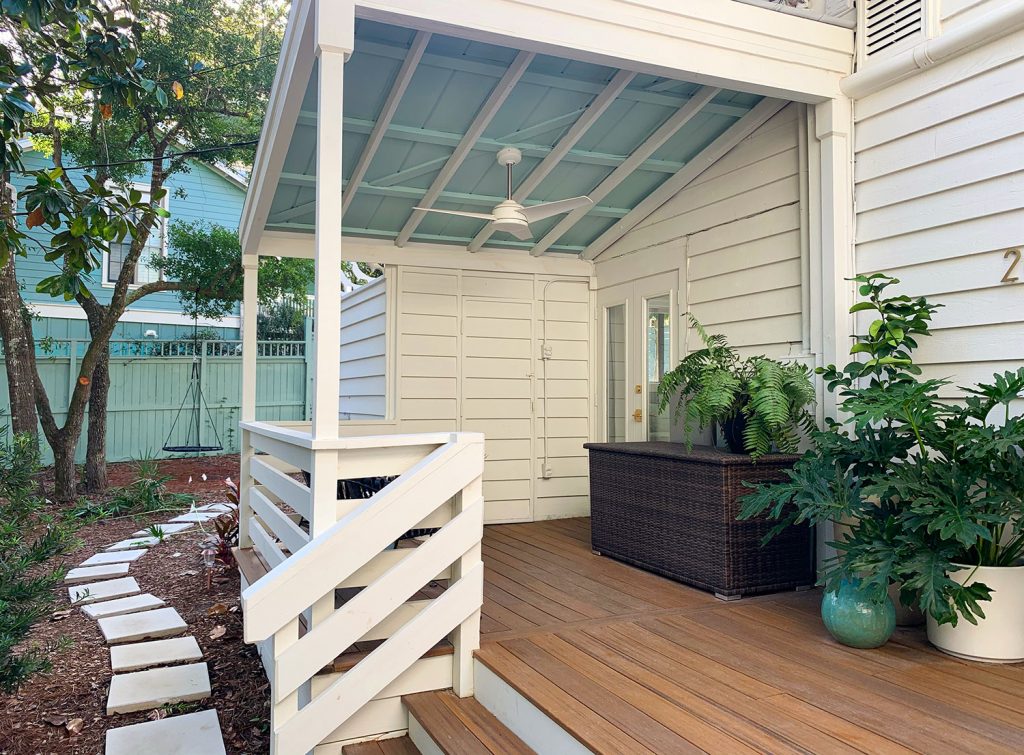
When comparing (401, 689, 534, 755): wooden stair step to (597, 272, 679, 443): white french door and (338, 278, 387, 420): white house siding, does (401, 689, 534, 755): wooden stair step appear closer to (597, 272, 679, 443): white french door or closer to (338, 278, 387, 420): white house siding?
(597, 272, 679, 443): white french door

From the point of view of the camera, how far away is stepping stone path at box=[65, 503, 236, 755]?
2953 mm

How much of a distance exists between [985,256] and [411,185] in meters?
3.25

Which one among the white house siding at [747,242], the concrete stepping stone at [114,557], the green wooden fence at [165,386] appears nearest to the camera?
the white house siding at [747,242]

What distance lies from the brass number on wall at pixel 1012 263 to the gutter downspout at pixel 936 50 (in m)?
0.84

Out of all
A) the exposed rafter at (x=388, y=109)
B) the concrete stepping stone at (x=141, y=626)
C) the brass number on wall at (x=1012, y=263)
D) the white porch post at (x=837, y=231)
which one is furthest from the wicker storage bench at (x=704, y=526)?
the concrete stepping stone at (x=141, y=626)

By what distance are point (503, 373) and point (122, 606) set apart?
3026 millimetres

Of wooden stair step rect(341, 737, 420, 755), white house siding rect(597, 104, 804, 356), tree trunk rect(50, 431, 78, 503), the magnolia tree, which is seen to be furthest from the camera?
tree trunk rect(50, 431, 78, 503)

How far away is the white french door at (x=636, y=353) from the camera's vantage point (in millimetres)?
4910

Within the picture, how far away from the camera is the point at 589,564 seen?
4176mm

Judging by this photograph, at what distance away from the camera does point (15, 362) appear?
6.84 meters

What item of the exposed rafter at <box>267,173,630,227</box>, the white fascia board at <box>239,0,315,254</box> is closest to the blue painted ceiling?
the exposed rafter at <box>267,173,630,227</box>

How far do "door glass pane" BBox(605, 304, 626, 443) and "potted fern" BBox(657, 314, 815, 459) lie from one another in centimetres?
166

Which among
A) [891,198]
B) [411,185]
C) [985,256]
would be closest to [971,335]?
[985,256]

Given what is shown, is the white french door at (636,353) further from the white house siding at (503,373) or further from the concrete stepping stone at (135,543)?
the concrete stepping stone at (135,543)
